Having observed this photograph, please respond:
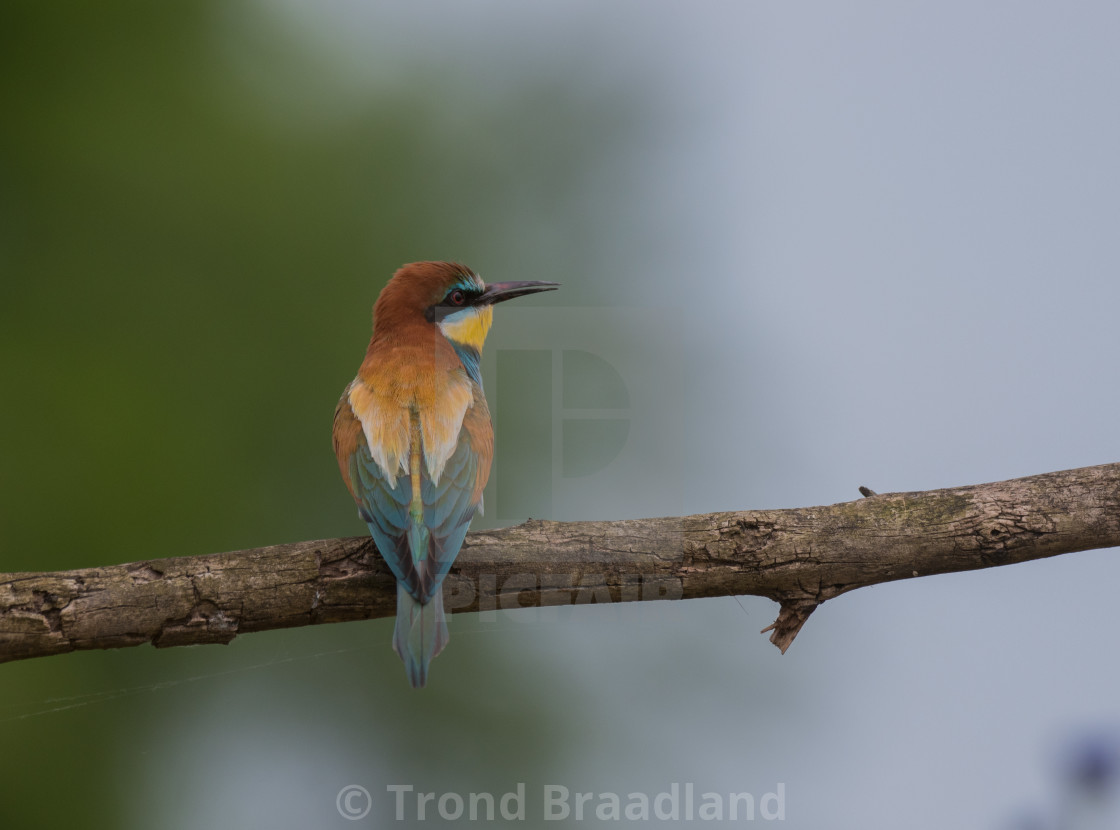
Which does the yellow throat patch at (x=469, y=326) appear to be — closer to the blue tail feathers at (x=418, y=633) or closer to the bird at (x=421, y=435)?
the bird at (x=421, y=435)

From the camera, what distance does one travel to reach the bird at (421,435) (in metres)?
2.14

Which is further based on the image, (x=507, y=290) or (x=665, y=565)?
(x=507, y=290)

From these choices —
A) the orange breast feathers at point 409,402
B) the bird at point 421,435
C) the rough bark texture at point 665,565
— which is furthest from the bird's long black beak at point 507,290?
the rough bark texture at point 665,565

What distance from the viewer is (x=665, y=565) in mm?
2109

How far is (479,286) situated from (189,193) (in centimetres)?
321

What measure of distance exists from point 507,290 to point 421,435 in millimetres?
927

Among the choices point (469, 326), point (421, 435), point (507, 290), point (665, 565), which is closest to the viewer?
point (665, 565)

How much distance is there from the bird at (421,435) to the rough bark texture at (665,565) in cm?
17

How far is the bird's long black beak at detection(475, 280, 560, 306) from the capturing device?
10.5 feet

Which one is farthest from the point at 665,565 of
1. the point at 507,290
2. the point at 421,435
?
the point at 507,290

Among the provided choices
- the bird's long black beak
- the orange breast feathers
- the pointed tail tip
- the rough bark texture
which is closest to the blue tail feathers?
the pointed tail tip

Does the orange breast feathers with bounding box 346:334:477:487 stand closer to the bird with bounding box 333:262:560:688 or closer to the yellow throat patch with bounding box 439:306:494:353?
the bird with bounding box 333:262:560:688

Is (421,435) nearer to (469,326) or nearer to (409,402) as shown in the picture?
(409,402)

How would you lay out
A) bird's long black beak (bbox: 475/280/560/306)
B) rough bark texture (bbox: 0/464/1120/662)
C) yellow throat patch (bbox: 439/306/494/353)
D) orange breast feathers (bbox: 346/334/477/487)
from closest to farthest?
rough bark texture (bbox: 0/464/1120/662) → orange breast feathers (bbox: 346/334/477/487) → yellow throat patch (bbox: 439/306/494/353) → bird's long black beak (bbox: 475/280/560/306)
